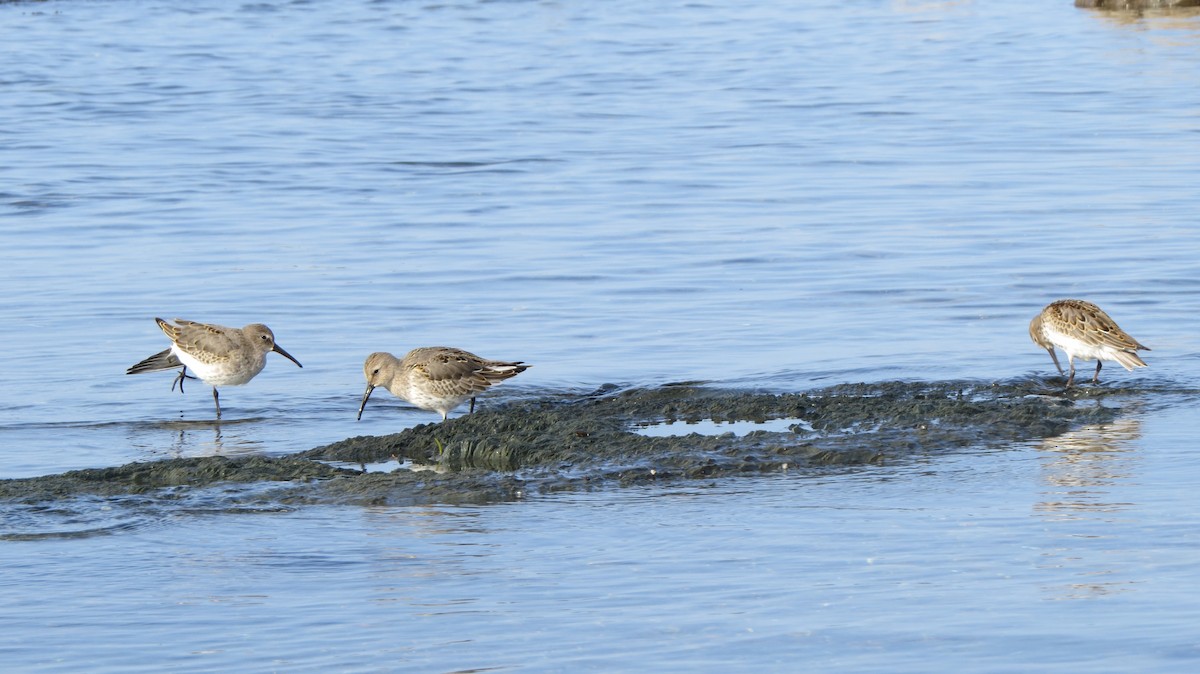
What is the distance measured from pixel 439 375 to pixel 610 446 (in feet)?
4.90

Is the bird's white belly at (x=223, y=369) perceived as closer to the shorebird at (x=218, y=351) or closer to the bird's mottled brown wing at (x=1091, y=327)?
the shorebird at (x=218, y=351)

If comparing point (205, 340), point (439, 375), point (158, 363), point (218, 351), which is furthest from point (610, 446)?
point (158, 363)

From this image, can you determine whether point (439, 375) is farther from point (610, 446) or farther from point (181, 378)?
point (181, 378)

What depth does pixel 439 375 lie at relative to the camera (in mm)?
11102

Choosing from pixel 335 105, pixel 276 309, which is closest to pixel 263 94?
pixel 335 105

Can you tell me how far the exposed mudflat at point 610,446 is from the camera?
9422 millimetres

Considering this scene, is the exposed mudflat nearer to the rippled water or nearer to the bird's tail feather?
the rippled water

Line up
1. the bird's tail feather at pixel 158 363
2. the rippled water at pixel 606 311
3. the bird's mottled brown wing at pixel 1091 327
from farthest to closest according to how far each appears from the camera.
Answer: the bird's tail feather at pixel 158 363, the bird's mottled brown wing at pixel 1091 327, the rippled water at pixel 606 311

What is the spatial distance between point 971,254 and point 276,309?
20.3ft

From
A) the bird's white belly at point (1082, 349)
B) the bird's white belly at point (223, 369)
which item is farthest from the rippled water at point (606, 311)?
the bird's white belly at point (1082, 349)

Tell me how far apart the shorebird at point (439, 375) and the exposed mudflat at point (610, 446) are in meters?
0.21

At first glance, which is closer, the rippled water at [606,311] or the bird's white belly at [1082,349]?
the rippled water at [606,311]

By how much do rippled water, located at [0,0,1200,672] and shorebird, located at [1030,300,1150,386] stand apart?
0.34m

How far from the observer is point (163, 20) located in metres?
42.9
